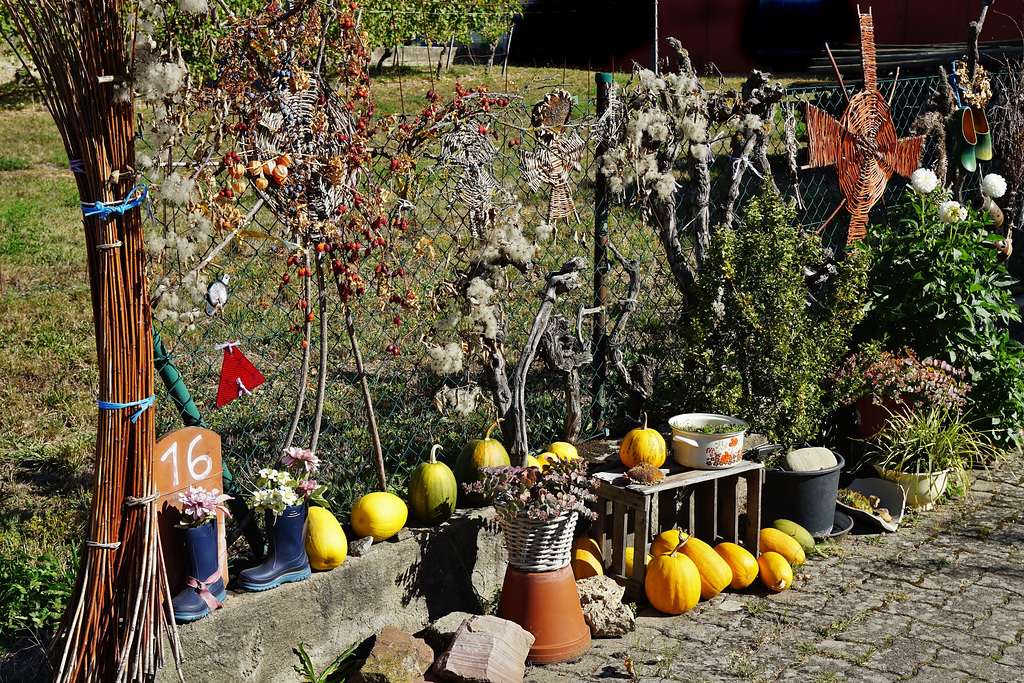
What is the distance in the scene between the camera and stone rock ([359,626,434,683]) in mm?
3320

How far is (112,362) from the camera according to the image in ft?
9.59

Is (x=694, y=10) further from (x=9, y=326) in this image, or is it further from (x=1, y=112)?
(x=9, y=326)

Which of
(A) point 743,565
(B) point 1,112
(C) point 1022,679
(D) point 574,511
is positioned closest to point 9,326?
(D) point 574,511

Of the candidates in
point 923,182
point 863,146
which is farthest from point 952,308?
point 863,146

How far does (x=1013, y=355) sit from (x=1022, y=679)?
9.09ft

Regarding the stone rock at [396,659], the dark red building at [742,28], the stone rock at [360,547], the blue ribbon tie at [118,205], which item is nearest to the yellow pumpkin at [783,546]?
the stone rock at [396,659]

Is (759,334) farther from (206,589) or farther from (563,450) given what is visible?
(206,589)

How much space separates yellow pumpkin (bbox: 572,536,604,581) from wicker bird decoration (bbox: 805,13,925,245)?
117 inches

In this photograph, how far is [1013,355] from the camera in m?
5.80

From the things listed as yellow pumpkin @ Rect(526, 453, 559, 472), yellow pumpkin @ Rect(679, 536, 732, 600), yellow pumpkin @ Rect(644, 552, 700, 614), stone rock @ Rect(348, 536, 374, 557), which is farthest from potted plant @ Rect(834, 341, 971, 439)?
stone rock @ Rect(348, 536, 374, 557)

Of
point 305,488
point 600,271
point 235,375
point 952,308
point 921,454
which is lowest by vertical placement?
point 921,454

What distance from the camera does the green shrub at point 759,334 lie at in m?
4.69

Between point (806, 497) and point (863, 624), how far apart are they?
0.82 m

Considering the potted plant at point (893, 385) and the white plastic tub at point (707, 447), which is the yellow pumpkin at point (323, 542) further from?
the potted plant at point (893, 385)
